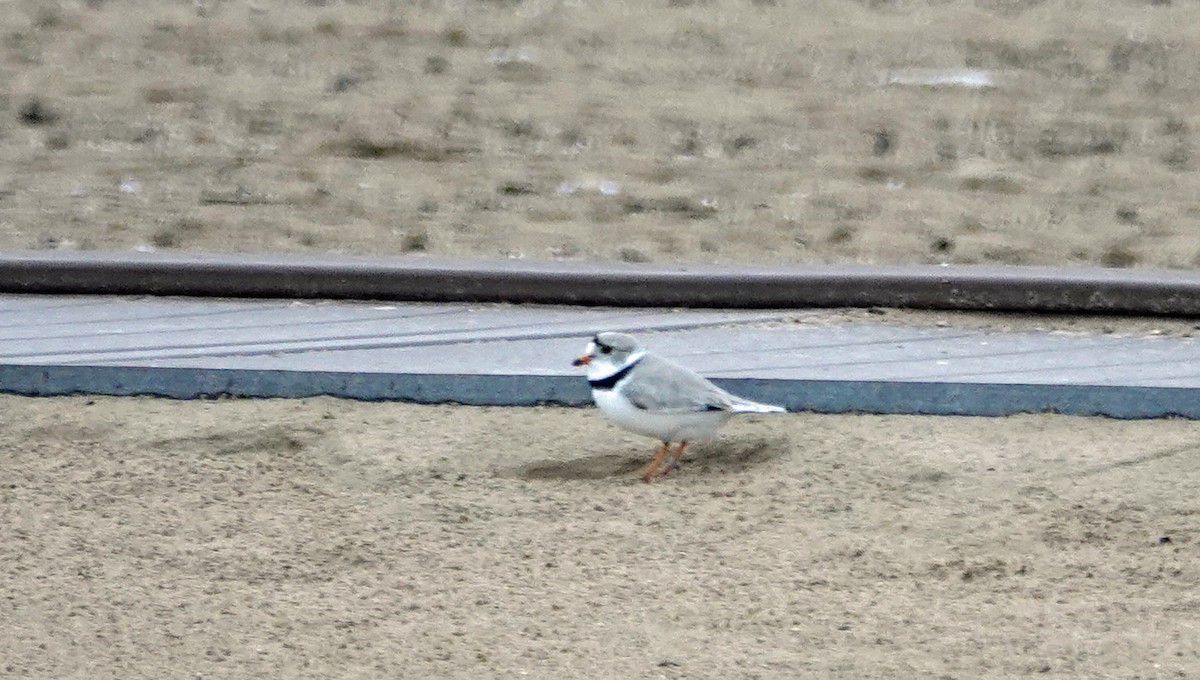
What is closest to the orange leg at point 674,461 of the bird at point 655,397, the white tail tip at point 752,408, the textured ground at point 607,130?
the bird at point 655,397

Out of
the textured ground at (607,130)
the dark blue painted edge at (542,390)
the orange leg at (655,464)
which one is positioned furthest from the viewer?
the textured ground at (607,130)

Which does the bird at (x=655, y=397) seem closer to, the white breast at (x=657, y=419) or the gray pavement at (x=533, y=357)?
the white breast at (x=657, y=419)

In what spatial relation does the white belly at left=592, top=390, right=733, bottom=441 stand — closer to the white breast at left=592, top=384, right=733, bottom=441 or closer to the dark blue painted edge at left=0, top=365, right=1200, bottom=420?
the white breast at left=592, top=384, right=733, bottom=441

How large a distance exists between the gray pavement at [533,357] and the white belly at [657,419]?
0.31 meters

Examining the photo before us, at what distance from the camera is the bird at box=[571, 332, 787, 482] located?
373 centimetres

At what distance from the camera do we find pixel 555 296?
494 cm

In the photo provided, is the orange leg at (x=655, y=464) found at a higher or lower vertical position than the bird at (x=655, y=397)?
lower

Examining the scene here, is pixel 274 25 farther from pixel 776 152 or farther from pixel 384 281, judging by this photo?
pixel 384 281

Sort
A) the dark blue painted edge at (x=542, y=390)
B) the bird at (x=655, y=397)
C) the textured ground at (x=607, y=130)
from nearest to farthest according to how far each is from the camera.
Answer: the bird at (x=655, y=397) → the dark blue painted edge at (x=542, y=390) → the textured ground at (x=607, y=130)

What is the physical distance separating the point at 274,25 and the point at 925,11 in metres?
3.55

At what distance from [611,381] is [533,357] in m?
0.62

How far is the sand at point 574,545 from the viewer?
116 inches

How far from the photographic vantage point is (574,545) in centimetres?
342

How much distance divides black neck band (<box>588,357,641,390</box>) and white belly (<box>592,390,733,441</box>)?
11 millimetres
